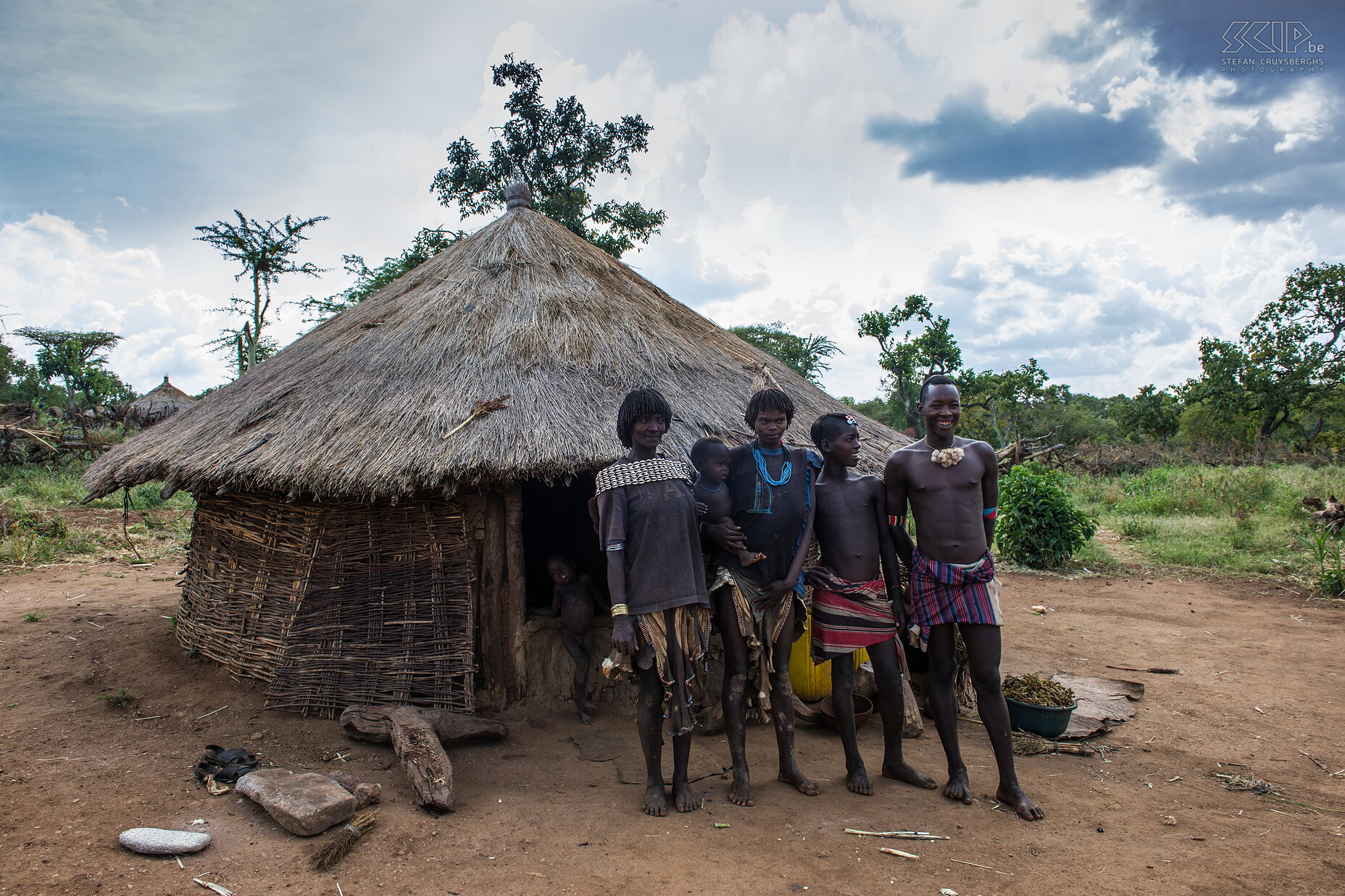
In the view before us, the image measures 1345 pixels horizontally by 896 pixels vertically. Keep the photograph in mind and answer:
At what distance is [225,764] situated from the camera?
3.61 meters

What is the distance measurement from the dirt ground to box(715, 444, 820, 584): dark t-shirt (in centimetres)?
104

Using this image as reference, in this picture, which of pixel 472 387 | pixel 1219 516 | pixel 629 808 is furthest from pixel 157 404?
pixel 1219 516

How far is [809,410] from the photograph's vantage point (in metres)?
5.77

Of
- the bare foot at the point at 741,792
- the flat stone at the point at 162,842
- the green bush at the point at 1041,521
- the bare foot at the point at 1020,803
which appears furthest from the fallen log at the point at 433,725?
the green bush at the point at 1041,521

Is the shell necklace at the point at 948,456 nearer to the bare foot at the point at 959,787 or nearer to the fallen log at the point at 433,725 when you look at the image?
the bare foot at the point at 959,787

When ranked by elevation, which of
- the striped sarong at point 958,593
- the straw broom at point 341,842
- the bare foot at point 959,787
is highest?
the striped sarong at point 958,593

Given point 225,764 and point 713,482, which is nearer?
point 713,482

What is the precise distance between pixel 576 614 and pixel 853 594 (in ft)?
6.08

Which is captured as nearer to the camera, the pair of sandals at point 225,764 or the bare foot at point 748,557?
the bare foot at point 748,557

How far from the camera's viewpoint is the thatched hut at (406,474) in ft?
13.7

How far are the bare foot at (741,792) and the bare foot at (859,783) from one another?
1.57ft

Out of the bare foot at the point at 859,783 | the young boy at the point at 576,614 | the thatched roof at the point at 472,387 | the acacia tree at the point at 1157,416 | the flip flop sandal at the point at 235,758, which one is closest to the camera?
the bare foot at the point at 859,783

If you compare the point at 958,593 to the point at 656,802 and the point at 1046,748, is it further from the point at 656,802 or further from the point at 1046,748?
the point at 656,802

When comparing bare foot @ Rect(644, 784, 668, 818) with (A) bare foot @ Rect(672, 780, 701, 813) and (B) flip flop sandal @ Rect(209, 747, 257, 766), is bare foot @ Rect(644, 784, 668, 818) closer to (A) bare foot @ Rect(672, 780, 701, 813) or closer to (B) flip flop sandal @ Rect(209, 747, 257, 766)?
(A) bare foot @ Rect(672, 780, 701, 813)
